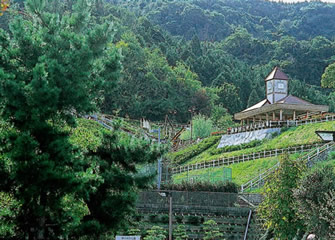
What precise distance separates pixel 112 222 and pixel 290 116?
46.0 meters

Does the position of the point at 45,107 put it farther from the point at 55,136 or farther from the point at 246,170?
the point at 246,170

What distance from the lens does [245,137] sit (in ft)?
176

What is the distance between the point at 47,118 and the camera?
48.6 feet

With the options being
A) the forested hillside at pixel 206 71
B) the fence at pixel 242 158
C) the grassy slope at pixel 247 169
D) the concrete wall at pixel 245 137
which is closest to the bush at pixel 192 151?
the concrete wall at pixel 245 137

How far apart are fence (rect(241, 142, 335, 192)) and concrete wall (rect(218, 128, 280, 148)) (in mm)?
10427

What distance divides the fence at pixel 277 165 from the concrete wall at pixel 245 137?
10.4 meters

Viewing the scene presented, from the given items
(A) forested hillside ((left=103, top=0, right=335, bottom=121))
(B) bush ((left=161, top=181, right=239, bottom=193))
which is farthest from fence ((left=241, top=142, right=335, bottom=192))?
(A) forested hillside ((left=103, top=0, right=335, bottom=121))

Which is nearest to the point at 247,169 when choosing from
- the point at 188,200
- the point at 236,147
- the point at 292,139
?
the point at 292,139

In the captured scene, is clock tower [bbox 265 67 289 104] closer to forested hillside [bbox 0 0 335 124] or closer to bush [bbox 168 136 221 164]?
bush [bbox 168 136 221 164]

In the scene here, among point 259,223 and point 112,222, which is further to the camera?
point 259,223

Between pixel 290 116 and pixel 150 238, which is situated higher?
pixel 290 116

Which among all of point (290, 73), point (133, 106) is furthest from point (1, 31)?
point (290, 73)

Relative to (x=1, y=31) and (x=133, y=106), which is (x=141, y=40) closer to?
(x=133, y=106)

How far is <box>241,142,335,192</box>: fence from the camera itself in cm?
3698
